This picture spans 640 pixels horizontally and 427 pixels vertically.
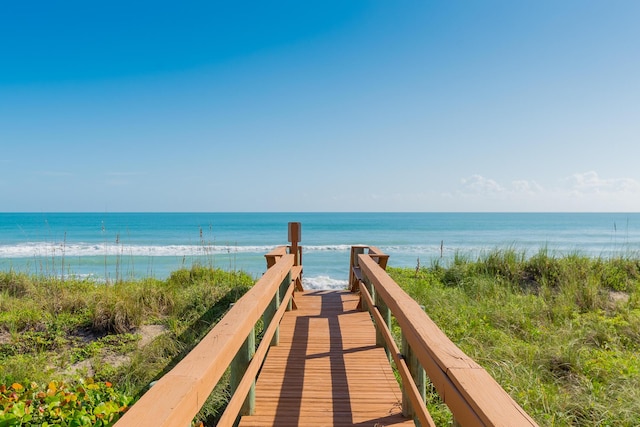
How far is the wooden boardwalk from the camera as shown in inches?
111

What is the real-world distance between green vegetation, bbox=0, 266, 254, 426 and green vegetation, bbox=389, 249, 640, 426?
2982 mm

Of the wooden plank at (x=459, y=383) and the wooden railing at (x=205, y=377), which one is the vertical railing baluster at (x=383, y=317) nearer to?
the wooden railing at (x=205, y=377)

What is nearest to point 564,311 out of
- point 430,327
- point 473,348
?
point 473,348

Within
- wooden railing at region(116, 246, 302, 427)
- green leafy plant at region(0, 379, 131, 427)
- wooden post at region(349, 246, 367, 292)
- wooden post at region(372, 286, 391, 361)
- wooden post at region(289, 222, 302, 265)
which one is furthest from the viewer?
wooden post at region(289, 222, 302, 265)

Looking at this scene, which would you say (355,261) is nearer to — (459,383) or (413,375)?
(413,375)

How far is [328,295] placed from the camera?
7.44 meters

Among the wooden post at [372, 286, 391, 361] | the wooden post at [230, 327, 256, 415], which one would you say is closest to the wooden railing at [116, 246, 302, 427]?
the wooden post at [230, 327, 256, 415]

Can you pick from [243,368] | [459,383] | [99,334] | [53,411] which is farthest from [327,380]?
[99,334]

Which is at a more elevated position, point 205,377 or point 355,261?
point 205,377

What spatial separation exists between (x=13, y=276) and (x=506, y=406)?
10.5 meters

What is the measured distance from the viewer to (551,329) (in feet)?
18.8

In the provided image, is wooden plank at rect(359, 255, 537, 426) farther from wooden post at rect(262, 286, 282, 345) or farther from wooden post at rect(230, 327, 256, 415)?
wooden post at rect(262, 286, 282, 345)

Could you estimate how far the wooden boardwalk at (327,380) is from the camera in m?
2.81

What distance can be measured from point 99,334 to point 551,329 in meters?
6.99
